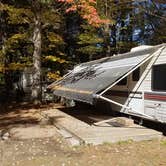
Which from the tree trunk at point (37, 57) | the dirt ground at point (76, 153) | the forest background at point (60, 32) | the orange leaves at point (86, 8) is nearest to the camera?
the dirt ground at point (76, 153)

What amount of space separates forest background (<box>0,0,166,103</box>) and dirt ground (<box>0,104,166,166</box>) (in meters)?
8.60

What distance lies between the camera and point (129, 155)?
8.43 m

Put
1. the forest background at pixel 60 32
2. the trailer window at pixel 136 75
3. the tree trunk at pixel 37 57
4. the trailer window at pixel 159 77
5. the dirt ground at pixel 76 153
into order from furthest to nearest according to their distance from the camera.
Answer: the forest background at pixel 60 32 < the tree trunk at pixel 37 57 < the trailer window at pixel 136 75 < the trailer window at pixel 159 77 < the dirt ground at pixel 76 153

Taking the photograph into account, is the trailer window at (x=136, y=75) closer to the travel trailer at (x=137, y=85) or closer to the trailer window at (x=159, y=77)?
the travel trailer at (x=137, y=85)

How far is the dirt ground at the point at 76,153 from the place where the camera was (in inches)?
310

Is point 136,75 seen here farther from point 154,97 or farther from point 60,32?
point 60,32

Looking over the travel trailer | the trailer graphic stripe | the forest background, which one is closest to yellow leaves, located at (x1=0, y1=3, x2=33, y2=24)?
the forest background

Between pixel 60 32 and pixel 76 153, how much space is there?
20.5 m

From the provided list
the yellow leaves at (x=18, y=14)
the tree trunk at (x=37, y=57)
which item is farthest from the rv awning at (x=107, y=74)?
the yellow leaves at (x=18, y=14)

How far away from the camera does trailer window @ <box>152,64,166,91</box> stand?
35.9 ft

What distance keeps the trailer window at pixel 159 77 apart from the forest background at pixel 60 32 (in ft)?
20.8

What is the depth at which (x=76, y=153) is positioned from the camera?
28.6 feet

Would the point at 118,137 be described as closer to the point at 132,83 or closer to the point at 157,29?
the point at 132,83

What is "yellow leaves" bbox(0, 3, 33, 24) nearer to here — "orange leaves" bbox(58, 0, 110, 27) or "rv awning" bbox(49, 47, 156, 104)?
"orange leaves" bbox(58, 0, 110, 27)
